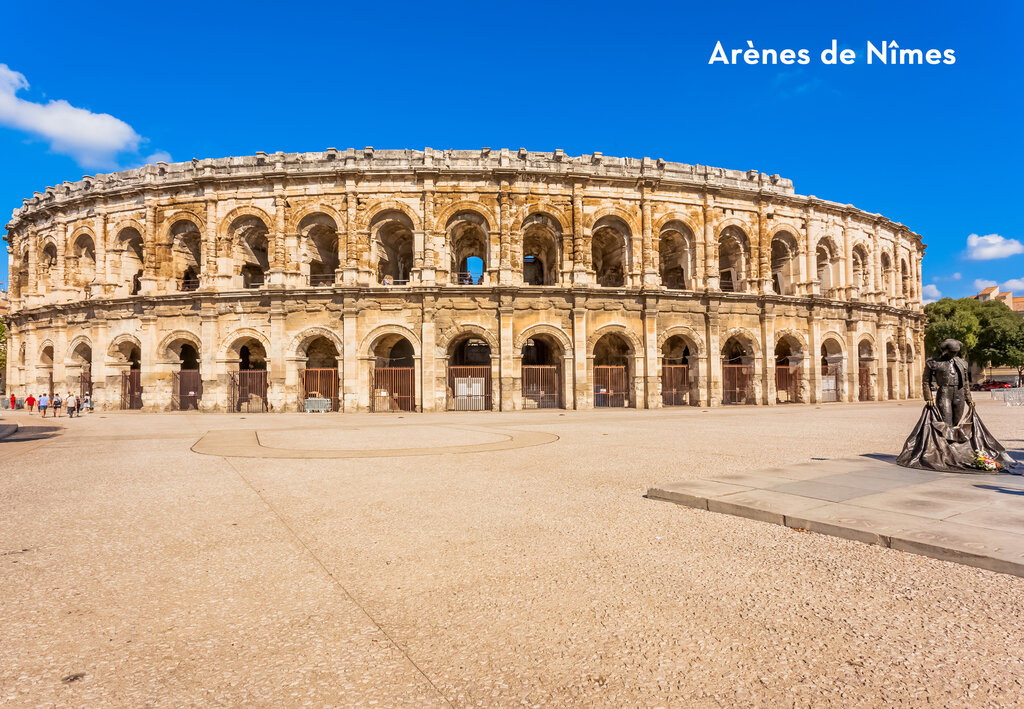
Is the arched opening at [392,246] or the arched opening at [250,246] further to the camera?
the arched opening at [250,246]

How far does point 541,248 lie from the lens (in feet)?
86.3

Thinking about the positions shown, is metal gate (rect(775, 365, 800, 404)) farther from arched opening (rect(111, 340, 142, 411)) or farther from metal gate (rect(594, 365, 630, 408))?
arched opening (rect(111, 340, 142, 411))

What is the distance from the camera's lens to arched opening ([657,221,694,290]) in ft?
78.7

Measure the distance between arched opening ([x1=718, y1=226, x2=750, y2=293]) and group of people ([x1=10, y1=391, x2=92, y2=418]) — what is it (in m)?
28.7

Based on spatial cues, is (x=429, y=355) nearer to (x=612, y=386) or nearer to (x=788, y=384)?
(x=612, y=386)

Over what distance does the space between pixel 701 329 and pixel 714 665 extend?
888 inches

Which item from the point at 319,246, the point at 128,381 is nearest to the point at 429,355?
the point at 319,246

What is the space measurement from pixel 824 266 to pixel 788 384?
22.6 feet

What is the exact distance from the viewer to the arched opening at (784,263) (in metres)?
25.8

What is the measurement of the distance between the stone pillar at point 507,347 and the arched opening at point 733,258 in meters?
11.1

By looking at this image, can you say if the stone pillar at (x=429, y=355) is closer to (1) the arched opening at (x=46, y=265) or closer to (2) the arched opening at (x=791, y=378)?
(2) the arched opening at (x=791, y=378)

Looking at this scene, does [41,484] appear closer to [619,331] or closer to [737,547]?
[737,547]

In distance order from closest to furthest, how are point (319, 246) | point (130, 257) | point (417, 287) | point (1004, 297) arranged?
point (417, 287) < point (130, 257) < point (319, 246) < point (1004, 297)

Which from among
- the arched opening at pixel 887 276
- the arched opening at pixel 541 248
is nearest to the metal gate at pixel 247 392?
the arched opening at pixel 541 248
